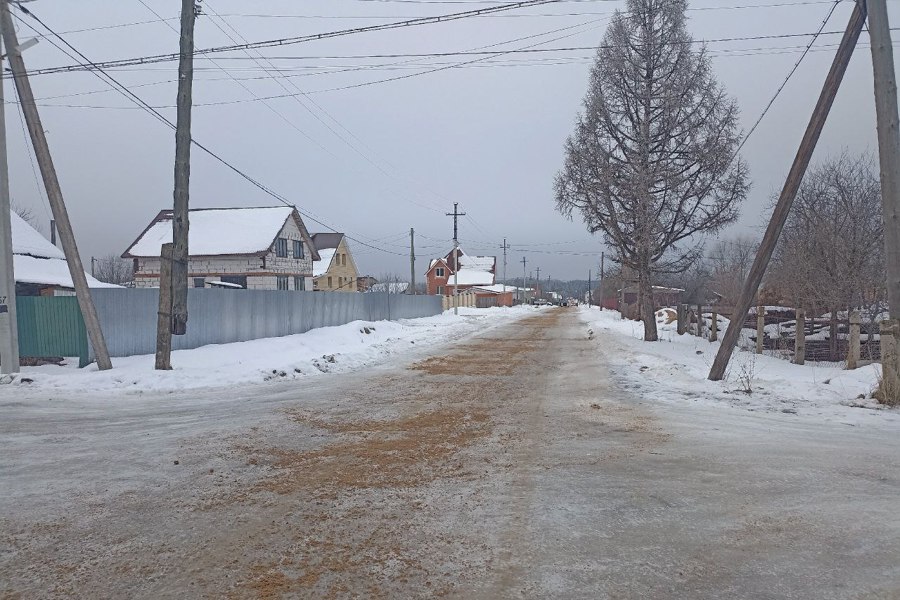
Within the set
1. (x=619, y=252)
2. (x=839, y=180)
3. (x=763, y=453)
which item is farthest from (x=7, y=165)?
(x=839, y=180)

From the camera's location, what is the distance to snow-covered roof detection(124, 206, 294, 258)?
39500mm

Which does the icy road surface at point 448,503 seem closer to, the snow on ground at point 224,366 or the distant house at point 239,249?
the snow on ground at point 224,366

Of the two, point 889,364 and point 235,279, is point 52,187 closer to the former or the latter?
point 889,364

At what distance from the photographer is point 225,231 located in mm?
41219

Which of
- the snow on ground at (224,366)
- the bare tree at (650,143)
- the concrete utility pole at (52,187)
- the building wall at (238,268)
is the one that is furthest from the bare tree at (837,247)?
the building wall at (238,268)

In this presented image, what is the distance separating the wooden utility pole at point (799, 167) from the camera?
32.0 ft

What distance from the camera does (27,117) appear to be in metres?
12.7

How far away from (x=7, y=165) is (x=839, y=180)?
24218mm

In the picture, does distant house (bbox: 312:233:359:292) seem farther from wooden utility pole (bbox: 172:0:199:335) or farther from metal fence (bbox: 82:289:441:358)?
wooden utility pole (bbox: 172:0:199:335)

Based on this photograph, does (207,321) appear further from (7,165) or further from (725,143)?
(725,143)

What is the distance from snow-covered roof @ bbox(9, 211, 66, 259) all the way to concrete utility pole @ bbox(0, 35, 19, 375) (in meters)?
7.46

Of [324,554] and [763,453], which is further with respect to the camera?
[763,453]

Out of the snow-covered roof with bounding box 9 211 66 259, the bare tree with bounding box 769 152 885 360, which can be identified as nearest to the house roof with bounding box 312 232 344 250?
the snow-covered roof with bounding box 9 211 66 259

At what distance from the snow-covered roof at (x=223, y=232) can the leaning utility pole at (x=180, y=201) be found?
1025 inches
